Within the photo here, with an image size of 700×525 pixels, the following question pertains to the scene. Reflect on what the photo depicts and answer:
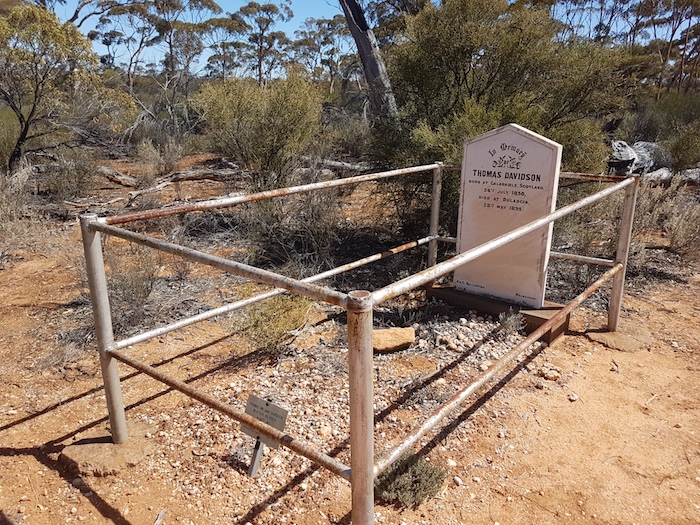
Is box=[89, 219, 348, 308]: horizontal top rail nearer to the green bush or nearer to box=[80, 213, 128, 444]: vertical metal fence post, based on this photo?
box=[80, 213, 128, 444]: vertical metal fence post

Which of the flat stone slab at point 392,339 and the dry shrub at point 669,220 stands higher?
the dry shrub at point 669,220

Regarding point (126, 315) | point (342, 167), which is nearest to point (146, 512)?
point (126, 315)

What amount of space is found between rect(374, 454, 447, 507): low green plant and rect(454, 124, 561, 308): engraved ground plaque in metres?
2.10

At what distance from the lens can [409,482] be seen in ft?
7.98

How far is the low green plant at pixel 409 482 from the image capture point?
93.7 inches

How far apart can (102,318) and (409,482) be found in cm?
162

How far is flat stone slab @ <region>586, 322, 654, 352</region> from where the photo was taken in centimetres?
397

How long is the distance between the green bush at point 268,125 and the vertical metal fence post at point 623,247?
5.28m

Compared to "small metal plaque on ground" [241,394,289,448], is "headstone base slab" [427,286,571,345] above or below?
below

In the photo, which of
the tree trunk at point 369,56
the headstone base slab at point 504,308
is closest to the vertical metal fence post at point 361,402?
the headstone base slab at point 504,308

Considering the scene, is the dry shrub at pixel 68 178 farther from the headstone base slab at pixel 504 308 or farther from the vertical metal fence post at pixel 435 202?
the headstone base slab at pixel 504 308

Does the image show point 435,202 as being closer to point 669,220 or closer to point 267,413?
point 267,413

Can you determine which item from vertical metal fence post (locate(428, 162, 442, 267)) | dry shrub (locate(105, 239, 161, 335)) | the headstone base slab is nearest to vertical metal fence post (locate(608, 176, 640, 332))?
the headstone base slab

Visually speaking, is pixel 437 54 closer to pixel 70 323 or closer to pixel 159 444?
pixel 70 323
